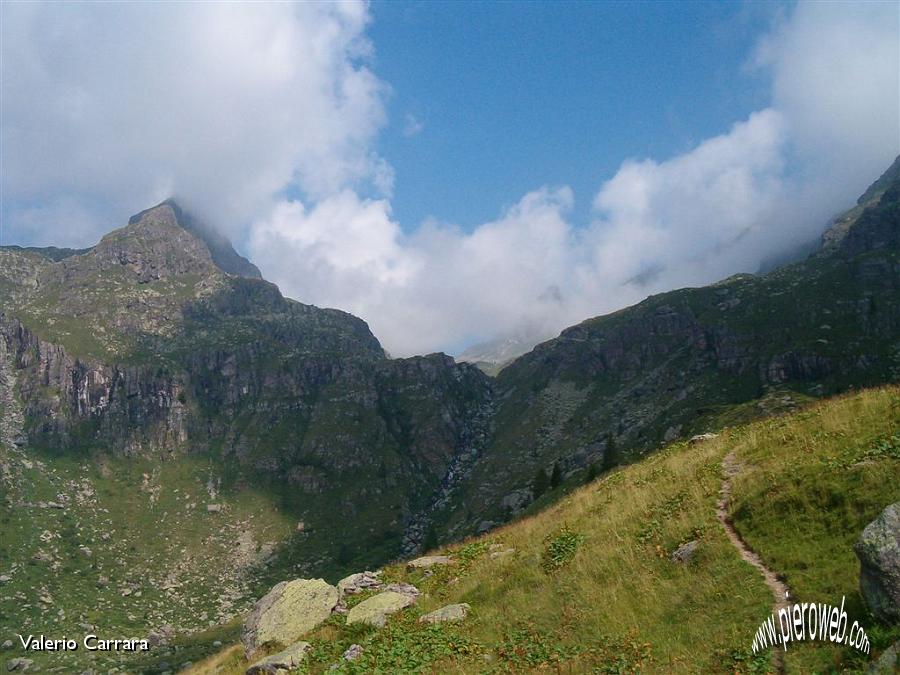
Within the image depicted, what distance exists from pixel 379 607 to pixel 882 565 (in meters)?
18.1

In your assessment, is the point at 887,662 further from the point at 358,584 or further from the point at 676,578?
the point at 358,584

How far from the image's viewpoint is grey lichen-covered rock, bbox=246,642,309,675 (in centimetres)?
1969

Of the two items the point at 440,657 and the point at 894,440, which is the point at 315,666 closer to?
the point at 440,657

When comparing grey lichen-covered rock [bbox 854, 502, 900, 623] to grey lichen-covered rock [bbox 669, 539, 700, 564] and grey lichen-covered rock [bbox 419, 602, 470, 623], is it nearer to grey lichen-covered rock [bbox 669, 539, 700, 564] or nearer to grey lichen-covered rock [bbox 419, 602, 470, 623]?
grey lichen-covered rock [bbox 669, 539, 700, 564]

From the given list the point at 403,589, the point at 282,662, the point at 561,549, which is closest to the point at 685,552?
the point at 561,549

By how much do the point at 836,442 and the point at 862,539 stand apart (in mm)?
10732

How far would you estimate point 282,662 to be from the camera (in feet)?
65.5

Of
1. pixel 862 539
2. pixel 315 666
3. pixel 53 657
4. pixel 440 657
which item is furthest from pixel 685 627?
pixel 53 657

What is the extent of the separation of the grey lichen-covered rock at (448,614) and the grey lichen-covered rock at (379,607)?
1.89 meters

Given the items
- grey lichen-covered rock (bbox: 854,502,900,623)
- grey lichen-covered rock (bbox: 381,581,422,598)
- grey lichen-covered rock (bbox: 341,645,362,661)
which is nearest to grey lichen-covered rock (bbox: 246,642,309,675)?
grey lichen-covered rock (bbox: 341,645,362,661)

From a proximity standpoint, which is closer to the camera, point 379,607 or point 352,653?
point 352,653

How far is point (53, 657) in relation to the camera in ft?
419

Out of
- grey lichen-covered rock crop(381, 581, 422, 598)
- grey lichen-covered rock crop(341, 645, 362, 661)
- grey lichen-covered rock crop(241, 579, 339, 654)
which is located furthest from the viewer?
grey lichen-covered rock crop(381, 581, 422, 598)

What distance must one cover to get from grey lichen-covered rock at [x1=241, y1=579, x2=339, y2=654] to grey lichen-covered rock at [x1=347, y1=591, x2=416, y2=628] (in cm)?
225
